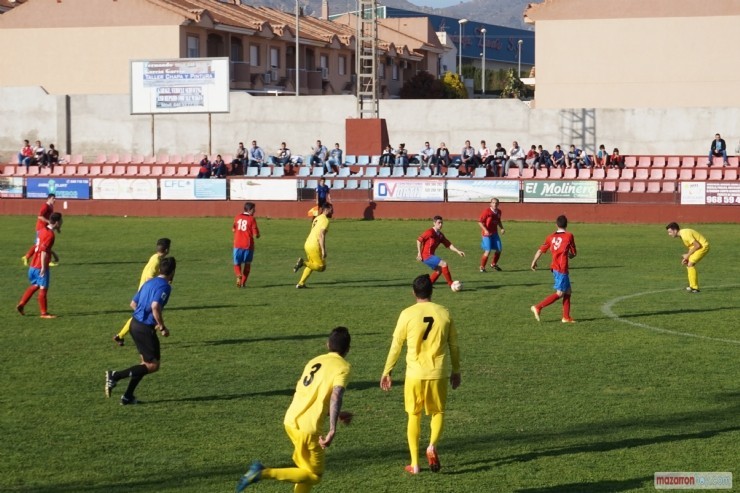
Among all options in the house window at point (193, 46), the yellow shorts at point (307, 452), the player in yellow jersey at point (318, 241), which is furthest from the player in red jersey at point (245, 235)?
the house window at point (193, 46)

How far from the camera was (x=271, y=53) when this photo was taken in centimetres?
7031

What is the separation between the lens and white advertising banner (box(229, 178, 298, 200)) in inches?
1706

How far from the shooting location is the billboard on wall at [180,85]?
167ft

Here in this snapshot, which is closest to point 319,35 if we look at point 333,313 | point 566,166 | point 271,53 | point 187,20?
point 271,53

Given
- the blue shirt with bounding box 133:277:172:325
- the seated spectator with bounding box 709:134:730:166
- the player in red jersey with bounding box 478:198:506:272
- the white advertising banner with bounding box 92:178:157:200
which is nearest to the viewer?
the blue shirt with bounding box 133:277:172:325

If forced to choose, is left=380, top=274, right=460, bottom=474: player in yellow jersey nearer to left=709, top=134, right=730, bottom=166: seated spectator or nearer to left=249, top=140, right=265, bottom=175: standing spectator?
left=709, top=134, right=730, bottom=166: seated spectator

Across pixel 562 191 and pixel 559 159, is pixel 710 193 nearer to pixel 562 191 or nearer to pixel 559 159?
pixel 562 191

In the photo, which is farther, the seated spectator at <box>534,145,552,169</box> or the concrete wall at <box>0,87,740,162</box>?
the concrete wall at <box>0,87,740,162</box>

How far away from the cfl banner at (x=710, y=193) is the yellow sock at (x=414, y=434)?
31309 millimetres

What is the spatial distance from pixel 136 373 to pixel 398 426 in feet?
10.9

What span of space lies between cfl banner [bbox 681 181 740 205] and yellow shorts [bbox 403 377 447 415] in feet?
102

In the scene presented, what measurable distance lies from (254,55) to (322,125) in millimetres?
16421

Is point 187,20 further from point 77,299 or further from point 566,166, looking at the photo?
point 77,299

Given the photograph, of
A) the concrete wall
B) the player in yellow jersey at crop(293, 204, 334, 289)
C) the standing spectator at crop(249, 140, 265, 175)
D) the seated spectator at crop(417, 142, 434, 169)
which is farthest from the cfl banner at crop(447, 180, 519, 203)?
the player in yellow jersey at crop(293, 204, 334, 289)
